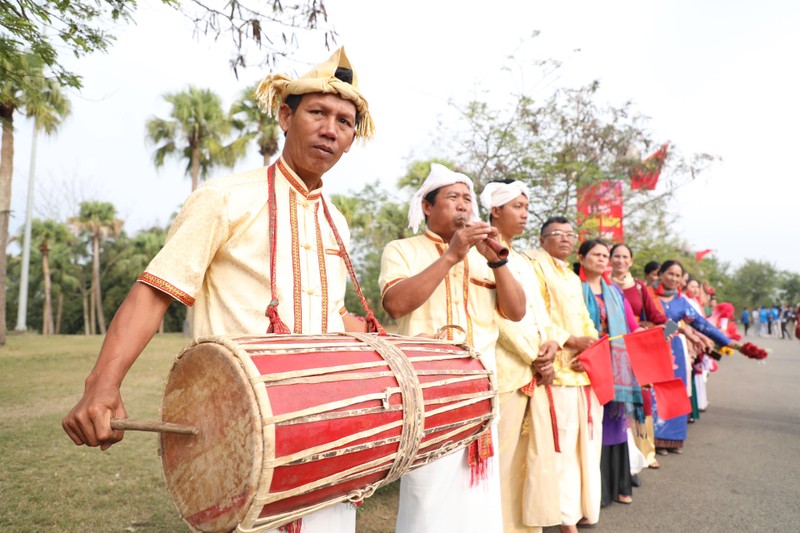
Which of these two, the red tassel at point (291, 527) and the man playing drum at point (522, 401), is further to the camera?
the man playing drum at point (522, 401)

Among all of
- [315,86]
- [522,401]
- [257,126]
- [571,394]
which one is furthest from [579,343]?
[257,126]

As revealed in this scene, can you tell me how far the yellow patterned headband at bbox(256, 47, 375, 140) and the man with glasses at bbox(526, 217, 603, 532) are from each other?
7.53 feet

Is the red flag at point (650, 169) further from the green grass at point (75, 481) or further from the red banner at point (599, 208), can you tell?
the green grass at point (75, 481)

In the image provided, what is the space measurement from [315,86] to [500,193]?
1782mm

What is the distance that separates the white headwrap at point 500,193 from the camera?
324 cm

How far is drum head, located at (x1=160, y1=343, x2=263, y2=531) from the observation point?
1.18 m

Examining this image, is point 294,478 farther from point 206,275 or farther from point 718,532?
point 718,532

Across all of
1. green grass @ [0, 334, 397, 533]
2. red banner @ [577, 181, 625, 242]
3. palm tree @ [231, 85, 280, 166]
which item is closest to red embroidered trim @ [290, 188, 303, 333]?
green grass @ [0, 334, 397, 533]

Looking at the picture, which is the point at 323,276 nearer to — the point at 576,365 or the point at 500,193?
the point at 500,193

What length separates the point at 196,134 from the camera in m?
19.8

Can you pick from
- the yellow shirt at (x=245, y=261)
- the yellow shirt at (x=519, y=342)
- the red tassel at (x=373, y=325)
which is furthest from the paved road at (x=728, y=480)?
the yellow shirt at (x=245, y=261)

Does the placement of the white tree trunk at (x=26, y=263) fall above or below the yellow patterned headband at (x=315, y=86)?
above

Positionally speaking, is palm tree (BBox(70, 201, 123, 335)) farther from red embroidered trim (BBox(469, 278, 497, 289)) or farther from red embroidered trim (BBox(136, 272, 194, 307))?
red embroidered trim (BBox(136, 272, 194, 307))

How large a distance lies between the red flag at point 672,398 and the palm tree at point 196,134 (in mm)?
17935
